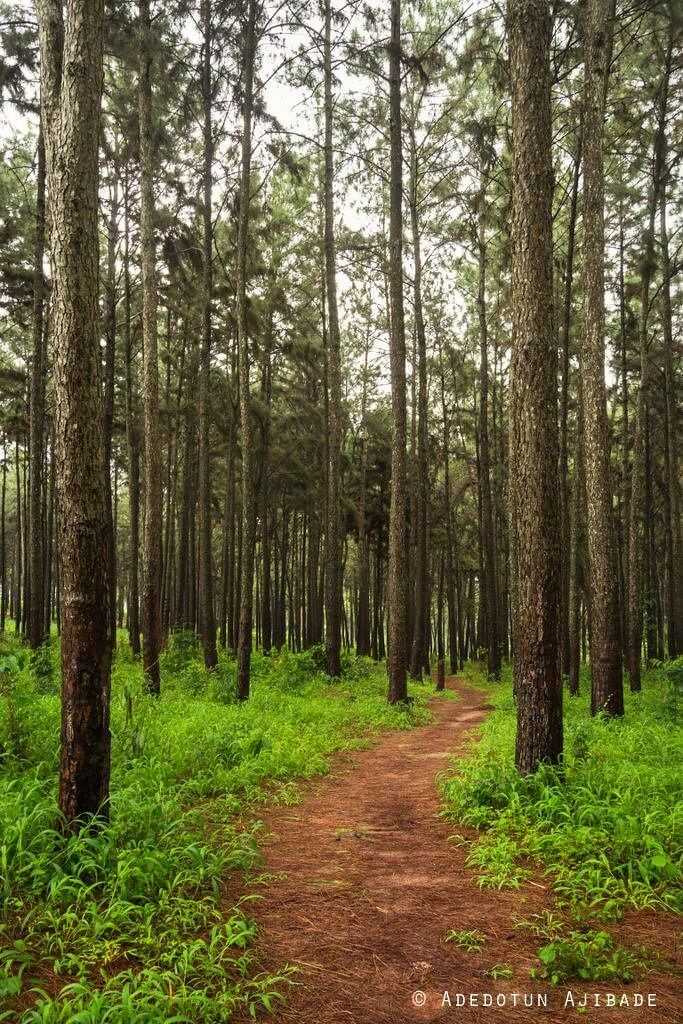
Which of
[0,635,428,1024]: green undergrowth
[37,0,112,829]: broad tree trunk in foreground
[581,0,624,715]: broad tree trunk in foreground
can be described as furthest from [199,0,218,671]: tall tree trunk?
[37,0,112,829]: broad tree trunk in foreground

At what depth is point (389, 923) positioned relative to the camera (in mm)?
3947

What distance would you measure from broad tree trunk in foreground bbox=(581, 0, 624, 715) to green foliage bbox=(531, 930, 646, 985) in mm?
7301

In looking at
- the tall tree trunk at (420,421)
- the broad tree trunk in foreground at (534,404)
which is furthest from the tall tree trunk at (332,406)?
the broad tree trunk in foreground at (534,404)

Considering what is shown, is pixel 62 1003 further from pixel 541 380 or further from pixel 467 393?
pixel 467 393

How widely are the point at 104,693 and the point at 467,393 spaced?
23.2m

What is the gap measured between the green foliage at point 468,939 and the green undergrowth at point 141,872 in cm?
108

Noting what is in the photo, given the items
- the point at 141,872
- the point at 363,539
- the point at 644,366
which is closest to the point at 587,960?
the point at 141,872

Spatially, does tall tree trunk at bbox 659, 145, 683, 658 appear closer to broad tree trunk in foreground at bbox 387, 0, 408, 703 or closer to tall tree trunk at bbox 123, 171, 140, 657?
broad tree trunk in foreground at bbox 387, 0, 408, 703

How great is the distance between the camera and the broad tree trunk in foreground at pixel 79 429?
14.9ft

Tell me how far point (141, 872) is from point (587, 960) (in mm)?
2849

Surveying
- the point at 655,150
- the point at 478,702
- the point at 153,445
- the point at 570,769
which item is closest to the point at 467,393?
the point at 655,150

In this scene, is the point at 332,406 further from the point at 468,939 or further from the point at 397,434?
the point at 468,939

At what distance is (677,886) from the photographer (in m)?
4.21

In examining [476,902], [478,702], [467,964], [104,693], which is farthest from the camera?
[478,702]
